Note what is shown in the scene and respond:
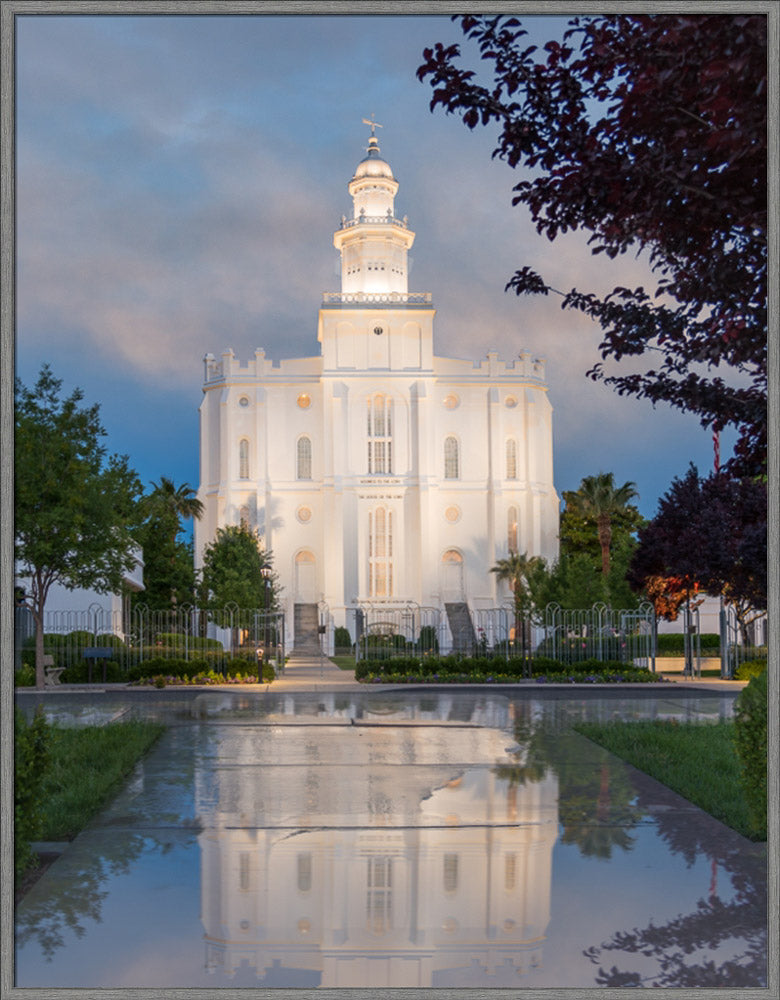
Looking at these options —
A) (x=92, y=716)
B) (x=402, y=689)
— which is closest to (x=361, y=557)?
(x=402, y=689)

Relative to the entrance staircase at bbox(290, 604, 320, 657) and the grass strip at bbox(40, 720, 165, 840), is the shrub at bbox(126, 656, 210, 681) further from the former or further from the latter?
the entrance staircase at bbox(290, 604, 320, 657)

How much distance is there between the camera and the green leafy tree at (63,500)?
24141 millimetres

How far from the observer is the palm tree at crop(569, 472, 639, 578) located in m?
63.7

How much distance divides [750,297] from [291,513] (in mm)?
56009

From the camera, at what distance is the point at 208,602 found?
44.3 meters

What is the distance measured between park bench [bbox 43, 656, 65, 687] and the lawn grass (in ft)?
51.3

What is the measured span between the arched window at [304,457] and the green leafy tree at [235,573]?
1399cm

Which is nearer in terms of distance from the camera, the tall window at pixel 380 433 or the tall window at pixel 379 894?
the tall window at pixel 379 894

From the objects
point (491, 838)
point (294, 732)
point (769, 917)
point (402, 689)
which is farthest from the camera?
point (402, 689)

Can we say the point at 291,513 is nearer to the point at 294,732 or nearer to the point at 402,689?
the point at 402,689

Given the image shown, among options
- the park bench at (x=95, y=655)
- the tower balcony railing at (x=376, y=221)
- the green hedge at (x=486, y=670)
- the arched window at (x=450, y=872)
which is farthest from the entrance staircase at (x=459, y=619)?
the arched window at (x=450, y=872)

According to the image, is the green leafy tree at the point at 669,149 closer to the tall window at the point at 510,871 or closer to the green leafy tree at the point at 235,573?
the tall window at the point at 510,871

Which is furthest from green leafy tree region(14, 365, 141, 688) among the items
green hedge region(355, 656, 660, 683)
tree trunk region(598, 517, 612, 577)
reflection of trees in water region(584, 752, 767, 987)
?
tree trunk region(598, 517, 612, 577)

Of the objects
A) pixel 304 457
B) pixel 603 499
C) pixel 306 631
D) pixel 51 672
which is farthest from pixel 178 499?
pixel 51 672
